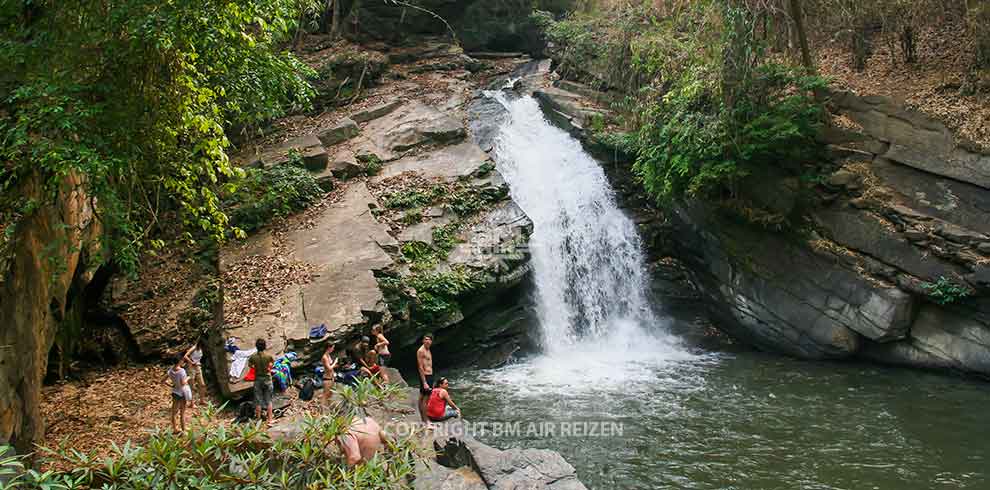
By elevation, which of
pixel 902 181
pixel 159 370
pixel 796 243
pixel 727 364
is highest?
pixel 902 181

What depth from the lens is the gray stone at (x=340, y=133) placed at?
18.4m

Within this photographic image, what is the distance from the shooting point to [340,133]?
61.1 ft

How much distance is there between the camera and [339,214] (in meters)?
15.6

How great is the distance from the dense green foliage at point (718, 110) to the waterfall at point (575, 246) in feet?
6.97

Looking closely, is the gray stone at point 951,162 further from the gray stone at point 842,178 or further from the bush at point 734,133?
the bush at point 734,133

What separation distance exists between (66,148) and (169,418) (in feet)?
14.8

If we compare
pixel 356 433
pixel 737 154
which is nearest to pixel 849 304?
pixel 737 154

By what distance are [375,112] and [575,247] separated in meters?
7.55

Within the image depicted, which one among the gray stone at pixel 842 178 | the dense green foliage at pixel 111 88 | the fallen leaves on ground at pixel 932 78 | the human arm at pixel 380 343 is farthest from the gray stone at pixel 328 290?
the fallen leaves on ground at pixel 932 78

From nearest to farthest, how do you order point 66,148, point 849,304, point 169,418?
point 66,148 → point 169,418 → point 849,304

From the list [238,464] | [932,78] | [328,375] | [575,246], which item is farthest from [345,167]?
[932,78]

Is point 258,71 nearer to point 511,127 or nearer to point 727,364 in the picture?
point 511,127

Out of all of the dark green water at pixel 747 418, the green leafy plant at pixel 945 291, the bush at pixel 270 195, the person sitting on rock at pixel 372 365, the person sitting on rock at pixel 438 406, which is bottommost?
the dark green water at pixel 747 418

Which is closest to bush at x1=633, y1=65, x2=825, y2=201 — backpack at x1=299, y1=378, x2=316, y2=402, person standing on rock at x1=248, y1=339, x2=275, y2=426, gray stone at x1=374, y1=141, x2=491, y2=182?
gray stone at x1=374, y1=141, x2=491, y2=182
